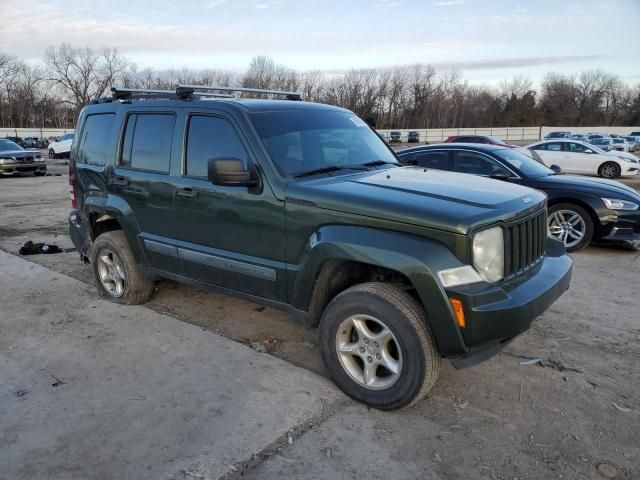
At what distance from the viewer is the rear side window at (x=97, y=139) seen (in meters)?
5.21

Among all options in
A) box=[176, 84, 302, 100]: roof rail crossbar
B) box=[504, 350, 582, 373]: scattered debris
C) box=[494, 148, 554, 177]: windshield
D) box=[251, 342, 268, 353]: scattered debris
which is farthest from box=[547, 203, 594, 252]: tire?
box=[251, 342, 268, 353]: scattered debris

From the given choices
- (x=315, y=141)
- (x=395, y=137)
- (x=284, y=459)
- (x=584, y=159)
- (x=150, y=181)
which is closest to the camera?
(x=284, y=459)

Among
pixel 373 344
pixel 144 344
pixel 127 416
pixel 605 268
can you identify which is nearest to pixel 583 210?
pixel 605 268

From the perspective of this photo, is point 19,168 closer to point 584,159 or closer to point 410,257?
point 410,257

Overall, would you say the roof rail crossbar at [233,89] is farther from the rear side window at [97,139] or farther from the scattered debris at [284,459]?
the scattered debris at [284,459]

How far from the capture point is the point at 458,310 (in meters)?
2.97

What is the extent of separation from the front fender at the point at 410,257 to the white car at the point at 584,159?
56.5 ft

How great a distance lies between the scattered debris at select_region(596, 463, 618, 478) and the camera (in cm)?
272

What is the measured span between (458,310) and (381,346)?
0.60 meters

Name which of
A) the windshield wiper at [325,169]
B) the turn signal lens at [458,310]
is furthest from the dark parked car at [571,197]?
the turn signal lens at [458,310]

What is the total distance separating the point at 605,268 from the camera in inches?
266

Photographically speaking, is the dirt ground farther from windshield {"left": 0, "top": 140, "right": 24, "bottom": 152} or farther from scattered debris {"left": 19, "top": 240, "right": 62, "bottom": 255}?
windshield {"left": 0, "top": 140, "right": 24, "bottom": 152}

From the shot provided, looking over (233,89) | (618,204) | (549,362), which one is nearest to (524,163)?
(618,204)

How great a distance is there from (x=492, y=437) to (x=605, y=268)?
4642mm
